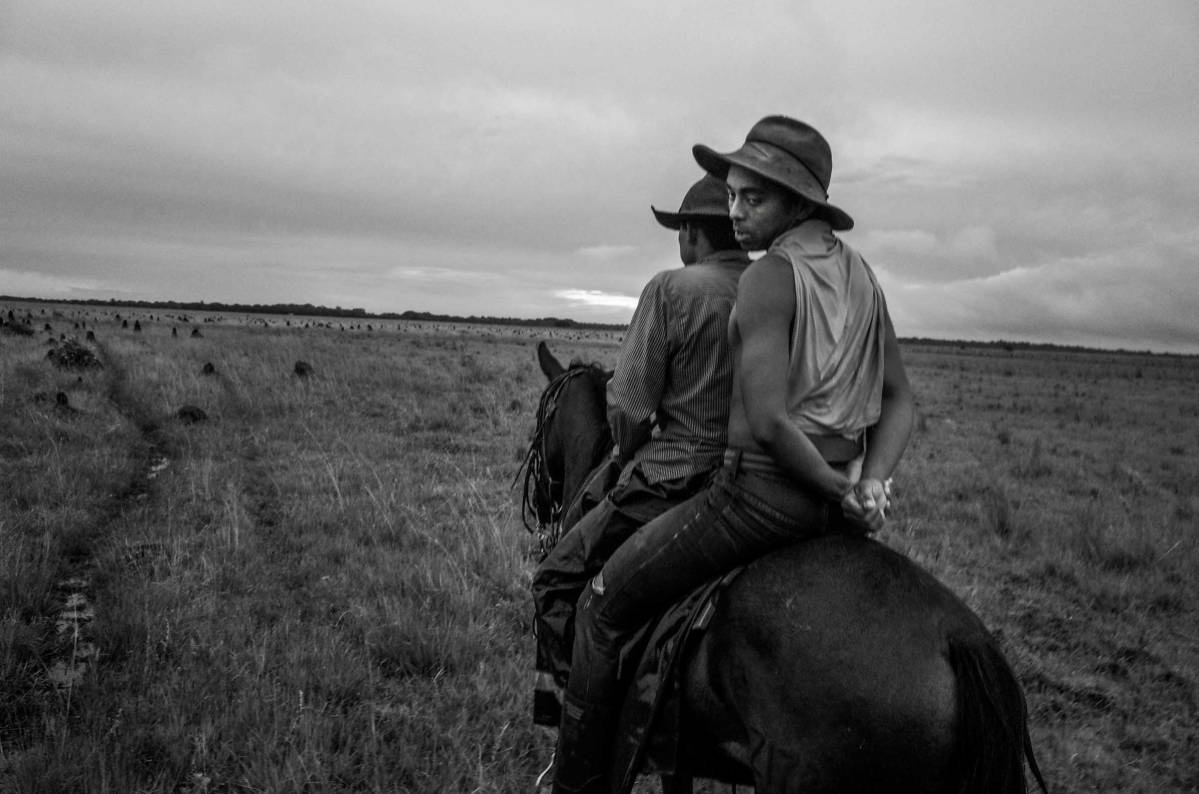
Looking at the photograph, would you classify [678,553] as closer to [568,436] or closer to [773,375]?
[773,375]

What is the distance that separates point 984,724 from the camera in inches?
84.4

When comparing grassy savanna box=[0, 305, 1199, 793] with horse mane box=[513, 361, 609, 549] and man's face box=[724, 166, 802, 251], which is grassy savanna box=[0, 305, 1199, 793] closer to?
horse mane box=[513, 361, 609, 549]

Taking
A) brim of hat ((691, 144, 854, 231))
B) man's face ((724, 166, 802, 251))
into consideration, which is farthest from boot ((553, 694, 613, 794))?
brim of hat ((691, 144, 854, 231))

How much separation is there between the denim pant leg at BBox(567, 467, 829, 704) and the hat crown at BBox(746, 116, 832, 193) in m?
1.06

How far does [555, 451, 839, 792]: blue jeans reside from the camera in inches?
96.3

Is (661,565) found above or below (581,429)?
below

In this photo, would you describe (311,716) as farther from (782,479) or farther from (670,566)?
(782,479)

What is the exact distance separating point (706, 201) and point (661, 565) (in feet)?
4.91

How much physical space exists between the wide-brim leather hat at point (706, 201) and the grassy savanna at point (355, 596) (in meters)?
2.81

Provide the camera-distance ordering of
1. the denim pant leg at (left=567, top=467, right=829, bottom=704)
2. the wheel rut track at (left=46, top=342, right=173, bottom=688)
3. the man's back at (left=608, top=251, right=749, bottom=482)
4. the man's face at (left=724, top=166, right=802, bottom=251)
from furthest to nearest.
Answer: the wheel rut track at (left=46, top=342, right=173, bottom=688), the man's back at (left=608, top=251, right=749, bottom=482), the man's face at (left=724, top=166, right=802, bottom=251), the denim pant leg at (left=567, top=467, right=829, bottom=704)

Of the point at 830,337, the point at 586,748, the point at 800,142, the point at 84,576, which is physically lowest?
the point at 84,576

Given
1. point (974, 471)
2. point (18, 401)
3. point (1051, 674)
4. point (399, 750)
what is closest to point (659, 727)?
point (399, 750)

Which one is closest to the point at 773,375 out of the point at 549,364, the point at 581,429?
the point at 581,429

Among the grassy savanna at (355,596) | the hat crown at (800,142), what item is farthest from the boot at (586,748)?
the hat crown at (800,142)
